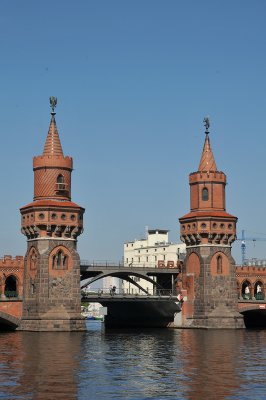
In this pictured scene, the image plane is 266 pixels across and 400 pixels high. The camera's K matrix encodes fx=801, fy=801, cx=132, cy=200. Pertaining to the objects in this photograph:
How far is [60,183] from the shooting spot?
108 meters

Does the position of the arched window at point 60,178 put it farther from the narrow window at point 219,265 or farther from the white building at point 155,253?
the white building at point 155,253

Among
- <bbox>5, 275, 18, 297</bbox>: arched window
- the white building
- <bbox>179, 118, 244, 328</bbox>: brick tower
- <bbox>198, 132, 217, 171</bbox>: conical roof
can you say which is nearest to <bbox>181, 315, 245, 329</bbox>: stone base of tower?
<bbox>179, 118, 244, 328</bbox>: brick tower

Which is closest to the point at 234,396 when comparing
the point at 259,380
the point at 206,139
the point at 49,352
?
the point at 259,380

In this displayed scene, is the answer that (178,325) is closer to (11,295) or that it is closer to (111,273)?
(111,273)

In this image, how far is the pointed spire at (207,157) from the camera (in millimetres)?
119438

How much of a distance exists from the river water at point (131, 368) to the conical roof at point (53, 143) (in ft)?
92.6

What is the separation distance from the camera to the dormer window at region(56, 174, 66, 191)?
353 feet

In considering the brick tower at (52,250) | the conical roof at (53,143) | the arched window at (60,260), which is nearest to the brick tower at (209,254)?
the brick tower at (52,250)

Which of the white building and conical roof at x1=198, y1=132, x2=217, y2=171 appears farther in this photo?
the white building

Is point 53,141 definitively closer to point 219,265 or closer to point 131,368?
point 219,265

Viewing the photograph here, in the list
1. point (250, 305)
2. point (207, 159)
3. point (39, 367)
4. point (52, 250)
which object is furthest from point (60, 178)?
point (39, 367)

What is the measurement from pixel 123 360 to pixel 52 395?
2095 cm

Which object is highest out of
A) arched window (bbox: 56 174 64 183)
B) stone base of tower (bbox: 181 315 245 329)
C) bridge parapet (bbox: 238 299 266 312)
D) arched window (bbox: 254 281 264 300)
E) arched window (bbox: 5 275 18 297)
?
arched window (bbox: 56 174 64 183)

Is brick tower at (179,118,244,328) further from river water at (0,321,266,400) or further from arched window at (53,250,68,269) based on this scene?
river water at (0,321,266,400)
